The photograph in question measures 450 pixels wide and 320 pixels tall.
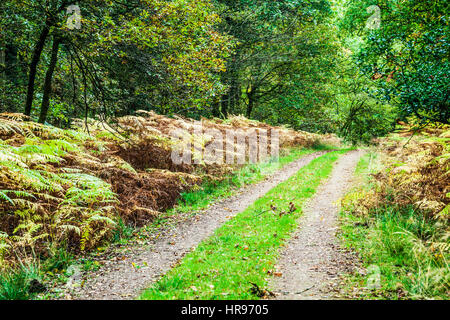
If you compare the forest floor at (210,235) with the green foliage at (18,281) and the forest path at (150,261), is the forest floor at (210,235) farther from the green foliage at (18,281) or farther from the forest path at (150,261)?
the green foliage at (18,281)

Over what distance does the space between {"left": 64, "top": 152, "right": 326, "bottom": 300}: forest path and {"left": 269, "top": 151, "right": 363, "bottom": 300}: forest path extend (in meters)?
1.94

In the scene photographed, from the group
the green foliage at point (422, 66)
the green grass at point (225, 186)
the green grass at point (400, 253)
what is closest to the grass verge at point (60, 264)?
the green grass at point (225, 186)

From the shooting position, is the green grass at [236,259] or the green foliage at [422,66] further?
the green foliage at [422,66]

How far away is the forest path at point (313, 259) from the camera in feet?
12.8

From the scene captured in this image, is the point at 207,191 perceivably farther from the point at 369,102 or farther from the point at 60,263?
the point at 369,102

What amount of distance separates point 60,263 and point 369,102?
75.5 feet

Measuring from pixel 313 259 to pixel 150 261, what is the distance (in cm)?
295

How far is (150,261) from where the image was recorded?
16.8ft

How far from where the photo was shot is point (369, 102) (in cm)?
2172

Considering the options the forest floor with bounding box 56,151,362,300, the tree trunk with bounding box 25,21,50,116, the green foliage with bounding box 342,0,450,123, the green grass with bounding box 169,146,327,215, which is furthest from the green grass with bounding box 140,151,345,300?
the tree trunk with bounding box 25,21,50,116

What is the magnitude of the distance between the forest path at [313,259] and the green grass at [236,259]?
24 centimetres

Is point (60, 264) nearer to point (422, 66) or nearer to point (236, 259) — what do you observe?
point (236, 259)

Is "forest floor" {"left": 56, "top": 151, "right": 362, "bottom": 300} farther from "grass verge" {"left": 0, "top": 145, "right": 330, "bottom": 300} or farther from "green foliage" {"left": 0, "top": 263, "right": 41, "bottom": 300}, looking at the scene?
"green foliage" {"left": 0, "top": 263, "right": 41, "bottom": 300}

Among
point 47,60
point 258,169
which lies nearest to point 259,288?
point 258,169
